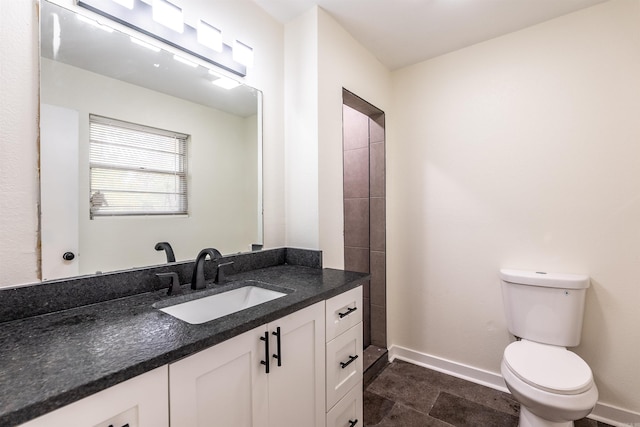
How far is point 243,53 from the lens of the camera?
5.26 feet

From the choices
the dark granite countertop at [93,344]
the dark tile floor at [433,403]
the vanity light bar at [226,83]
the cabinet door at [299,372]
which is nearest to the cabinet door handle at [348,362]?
the cabinet door at [299,372]

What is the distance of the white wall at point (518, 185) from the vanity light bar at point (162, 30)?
143cm

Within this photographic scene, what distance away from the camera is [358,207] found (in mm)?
2492

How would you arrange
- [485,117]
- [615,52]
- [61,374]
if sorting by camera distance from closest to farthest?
1. [61,374]
2. [615,52]
3. [485,117]

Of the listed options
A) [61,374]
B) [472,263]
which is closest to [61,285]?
[61,374]

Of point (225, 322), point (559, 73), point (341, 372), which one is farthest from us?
point (559, 73)

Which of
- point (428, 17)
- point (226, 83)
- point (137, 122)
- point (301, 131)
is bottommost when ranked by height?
point (137, 122)

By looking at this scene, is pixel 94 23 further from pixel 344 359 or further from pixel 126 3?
pixel 344 359

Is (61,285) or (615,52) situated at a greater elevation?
(615,52)

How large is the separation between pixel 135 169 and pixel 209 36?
0.78 m

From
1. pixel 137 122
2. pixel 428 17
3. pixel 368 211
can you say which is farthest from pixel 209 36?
pixel 368 211

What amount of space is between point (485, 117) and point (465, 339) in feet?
5.37

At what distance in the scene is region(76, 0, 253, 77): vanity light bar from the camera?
1122mm

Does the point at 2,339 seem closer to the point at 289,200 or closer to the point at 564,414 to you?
the point at 289,200
